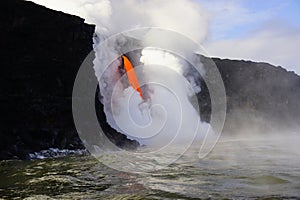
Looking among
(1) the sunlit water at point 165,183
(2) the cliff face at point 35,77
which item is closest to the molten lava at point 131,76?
(2) the cliff face at point 35,77

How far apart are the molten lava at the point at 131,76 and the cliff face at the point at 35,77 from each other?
15.8m

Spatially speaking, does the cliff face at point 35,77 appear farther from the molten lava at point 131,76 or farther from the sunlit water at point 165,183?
the molten lava at point 131,76

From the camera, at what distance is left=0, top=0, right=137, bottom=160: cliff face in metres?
22.0

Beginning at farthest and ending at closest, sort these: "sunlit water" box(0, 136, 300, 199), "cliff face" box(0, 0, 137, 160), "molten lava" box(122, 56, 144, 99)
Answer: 1. "molten lava" box(122, 56, 144, 99)
2. "cliff face" box(0, 0, 137, 160)
3. "sunlit water" box(0, 136, 300, 199)

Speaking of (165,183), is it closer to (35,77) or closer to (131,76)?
(35,77)

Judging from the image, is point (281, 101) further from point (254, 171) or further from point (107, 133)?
point (254, 171)

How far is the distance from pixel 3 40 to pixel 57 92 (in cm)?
514

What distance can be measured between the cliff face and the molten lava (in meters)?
15.8

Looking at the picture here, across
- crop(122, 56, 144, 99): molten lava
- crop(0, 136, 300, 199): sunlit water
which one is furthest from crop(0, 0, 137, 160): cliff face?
crop(122, 56, 144, 99): molten lava

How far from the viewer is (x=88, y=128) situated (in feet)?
89.2

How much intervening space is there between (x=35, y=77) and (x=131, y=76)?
824 inches

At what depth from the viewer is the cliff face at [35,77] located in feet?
72.2

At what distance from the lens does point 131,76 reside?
44281mm

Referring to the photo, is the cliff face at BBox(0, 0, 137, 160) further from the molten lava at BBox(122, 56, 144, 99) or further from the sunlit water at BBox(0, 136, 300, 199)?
the molten lava at BBox(122, 56, 144, 99)
